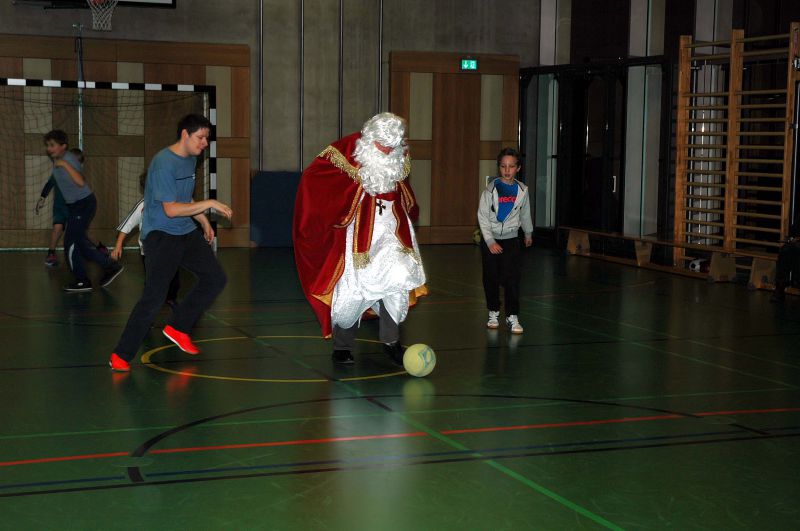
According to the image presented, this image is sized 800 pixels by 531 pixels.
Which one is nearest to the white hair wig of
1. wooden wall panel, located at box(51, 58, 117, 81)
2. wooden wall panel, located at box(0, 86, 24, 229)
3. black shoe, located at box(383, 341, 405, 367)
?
black shoe, located at box(383, 341, 405, 367)

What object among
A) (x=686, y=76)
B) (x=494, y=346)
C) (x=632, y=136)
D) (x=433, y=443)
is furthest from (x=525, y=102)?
(x=433, y=443)

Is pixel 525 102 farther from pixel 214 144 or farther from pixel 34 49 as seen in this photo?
pixel 34 49

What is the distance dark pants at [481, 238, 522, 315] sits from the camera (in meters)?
8.72

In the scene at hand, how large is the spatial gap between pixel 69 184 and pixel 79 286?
1115mm

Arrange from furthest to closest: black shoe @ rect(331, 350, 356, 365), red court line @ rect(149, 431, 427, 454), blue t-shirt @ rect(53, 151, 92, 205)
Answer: blue t-shirt @ rect(53, 151, 92, 205), black shoe @ rect(331, 350, 356, 365), red court line @ rect(149, 431, 427, 454)

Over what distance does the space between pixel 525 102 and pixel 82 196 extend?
30.4 feet

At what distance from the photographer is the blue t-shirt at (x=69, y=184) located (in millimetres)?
11219

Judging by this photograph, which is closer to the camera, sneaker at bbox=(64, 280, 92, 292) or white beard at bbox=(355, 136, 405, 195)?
white beard at bbox=(355, 136, 405, 195)

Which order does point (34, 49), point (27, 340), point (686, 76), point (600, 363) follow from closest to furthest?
1. point (600, 363)
2. point (27, 340)
3. point (686, 76)
4. point (34, 49)

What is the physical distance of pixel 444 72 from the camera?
17797 mm

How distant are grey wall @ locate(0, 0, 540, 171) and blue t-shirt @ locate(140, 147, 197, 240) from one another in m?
9.79

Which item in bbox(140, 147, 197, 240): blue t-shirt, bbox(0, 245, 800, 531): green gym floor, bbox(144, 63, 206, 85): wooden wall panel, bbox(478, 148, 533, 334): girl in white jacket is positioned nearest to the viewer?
bbox(0, 245, 800, 531): green gym floor

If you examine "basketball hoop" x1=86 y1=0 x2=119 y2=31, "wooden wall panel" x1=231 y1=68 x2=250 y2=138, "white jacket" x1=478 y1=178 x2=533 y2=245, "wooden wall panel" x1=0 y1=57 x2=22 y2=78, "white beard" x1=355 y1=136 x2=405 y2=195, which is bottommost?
"white jacket" x1=478 y1=178 x2=533 y2=245

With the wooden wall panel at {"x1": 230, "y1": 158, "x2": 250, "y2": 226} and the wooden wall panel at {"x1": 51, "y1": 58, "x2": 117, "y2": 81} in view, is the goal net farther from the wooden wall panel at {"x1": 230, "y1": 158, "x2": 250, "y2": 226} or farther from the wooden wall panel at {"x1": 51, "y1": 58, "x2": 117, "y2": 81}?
the wooden wall panel at {"x1": 230, "y1": 158, "x2": 250, "y2": 226}
